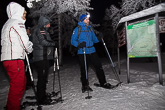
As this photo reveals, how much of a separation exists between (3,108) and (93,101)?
2.54 m

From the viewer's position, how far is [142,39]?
445 cm

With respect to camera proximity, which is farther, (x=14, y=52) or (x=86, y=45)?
(x=86, y=45)

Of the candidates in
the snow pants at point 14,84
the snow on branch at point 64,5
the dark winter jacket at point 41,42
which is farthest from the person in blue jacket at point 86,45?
the snow on branch at point 64,5

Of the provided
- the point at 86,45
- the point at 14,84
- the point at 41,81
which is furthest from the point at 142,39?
the point at 14,84

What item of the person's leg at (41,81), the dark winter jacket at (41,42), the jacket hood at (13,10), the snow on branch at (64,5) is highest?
the snow on branch at (64,5)

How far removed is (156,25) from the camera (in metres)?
4.06

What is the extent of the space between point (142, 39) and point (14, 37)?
13.0 feet

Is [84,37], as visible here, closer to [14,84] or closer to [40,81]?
[40,81]

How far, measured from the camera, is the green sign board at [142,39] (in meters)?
4.21

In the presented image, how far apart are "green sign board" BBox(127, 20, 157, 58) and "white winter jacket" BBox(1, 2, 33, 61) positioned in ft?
11.7

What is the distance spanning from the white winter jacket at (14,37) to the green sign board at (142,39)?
11.7 feet

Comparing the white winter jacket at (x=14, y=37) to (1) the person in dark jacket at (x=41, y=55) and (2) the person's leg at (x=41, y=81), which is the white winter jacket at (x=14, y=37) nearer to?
(1) the person in dark jacket at (x=41, y=55)

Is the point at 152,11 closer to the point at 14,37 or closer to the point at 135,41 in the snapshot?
the point at 135,41

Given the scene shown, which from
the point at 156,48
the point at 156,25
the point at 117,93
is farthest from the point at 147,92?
the point at 156,25
